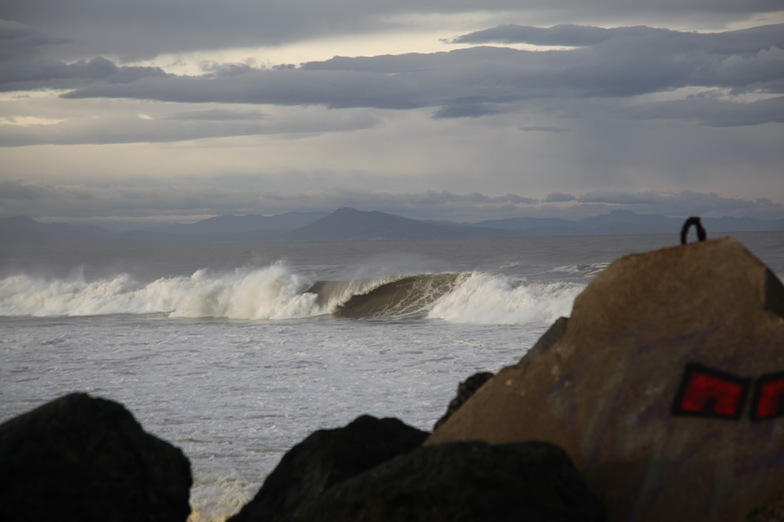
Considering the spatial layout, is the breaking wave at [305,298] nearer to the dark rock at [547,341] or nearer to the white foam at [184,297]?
the white foam at [184,297]

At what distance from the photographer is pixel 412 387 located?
981 cm

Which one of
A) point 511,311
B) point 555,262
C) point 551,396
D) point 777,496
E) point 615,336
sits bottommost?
point 555,262

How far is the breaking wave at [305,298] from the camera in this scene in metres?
21.0

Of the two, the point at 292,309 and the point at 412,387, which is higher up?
the point at 412,387

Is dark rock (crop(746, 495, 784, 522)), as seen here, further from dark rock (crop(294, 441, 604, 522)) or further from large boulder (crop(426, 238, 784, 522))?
dark rock (crop(294, 441, 604, 522))

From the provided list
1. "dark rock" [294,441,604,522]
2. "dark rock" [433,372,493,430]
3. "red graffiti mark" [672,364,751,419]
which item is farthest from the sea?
"red graffiti mark" [672,364,751,419]

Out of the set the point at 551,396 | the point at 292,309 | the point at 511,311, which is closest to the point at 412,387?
the point at 551,396

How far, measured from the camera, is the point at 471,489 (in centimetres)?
270

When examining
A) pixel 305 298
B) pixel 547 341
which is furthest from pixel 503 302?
pixel 547 341

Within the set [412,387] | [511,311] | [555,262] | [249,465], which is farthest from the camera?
[555,262]

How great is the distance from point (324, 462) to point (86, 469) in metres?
1.02

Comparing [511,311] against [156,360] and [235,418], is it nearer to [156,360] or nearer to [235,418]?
[156,360]

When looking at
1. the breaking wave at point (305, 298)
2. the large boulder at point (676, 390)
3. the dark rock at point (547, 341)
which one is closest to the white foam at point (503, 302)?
the breaking wave at point (305, 298)

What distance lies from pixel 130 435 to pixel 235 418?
5.20 meters
